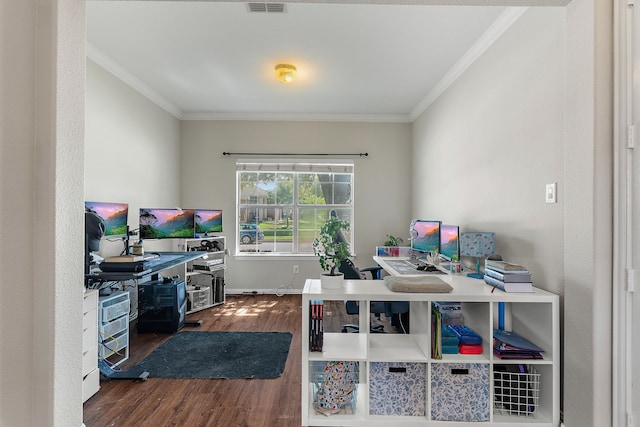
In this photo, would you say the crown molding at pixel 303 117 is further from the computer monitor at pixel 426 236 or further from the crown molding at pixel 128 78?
the computer monitor at pixel 426 236

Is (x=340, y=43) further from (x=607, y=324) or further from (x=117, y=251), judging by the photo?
(x=117, y=251)

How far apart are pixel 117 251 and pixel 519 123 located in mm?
3862

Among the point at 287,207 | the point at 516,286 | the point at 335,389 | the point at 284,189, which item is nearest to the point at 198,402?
the point at 335,389

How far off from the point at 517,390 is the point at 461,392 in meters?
0.36

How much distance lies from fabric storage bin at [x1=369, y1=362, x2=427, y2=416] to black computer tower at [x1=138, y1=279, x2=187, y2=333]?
2.37 m

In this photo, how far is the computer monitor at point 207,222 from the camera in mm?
3898

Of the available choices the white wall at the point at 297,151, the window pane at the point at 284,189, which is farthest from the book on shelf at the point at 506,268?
the window pane at the point at 284,189

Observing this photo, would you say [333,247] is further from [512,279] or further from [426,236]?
[426,236]

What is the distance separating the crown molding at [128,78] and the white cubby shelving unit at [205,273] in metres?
1.86

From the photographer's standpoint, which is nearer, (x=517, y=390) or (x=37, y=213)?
(x=37, y=213)

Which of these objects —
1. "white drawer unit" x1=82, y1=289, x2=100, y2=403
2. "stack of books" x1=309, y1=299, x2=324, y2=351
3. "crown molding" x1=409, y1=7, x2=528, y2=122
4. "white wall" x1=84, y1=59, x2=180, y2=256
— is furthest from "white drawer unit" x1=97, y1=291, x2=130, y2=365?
"crown molding" x1=409, y1=7, x2=528, y2=122

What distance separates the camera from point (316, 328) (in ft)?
5.95

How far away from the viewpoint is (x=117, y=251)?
319 centimetres

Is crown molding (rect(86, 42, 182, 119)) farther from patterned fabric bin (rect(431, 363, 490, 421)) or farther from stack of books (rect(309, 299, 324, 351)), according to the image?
patterned fabric bin (rect(431, 363, 490, 421))
